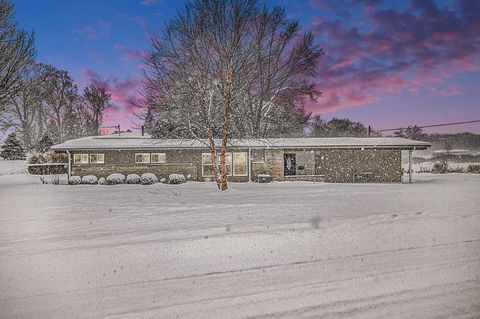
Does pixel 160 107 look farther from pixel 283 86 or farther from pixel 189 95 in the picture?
pixel 283 86

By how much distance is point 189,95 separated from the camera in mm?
19719

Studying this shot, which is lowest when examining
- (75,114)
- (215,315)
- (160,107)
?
(215,315)

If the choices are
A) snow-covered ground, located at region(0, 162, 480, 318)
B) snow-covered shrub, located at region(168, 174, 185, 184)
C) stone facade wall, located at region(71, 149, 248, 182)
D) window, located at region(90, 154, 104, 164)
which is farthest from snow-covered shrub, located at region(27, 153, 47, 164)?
snow-covered ground, located at region(0, 162, 480, 318)

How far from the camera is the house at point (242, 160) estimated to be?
80.0 ft

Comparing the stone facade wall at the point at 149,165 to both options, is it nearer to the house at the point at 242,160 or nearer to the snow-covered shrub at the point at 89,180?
the house at the point at 242,160

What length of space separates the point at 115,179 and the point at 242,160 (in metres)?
8.75

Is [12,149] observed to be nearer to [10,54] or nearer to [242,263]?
[10,54]

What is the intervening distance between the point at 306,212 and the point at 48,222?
7.35 m

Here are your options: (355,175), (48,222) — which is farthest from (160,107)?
(355,175)

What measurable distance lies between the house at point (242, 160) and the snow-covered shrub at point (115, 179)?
118 cm

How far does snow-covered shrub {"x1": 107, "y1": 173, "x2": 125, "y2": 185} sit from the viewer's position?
76.0 ft

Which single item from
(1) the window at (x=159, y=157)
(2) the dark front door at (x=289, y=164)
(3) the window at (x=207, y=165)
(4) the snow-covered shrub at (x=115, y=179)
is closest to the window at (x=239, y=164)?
(3) the window at (x=207, y=165)

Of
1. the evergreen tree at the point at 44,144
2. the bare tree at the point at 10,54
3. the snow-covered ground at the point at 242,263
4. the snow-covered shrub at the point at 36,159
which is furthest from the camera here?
the evergreen tree at the point at 44,144

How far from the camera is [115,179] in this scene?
2323 cm
